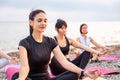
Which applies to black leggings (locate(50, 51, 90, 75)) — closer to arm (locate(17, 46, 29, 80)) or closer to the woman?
the woman

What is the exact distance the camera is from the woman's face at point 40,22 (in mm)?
4094

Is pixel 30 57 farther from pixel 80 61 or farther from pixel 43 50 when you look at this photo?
pixel 80 61

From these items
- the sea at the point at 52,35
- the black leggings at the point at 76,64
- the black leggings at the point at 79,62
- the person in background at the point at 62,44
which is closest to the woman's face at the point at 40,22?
the black leggings at the point at 76,64

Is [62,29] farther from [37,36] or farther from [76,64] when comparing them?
[37,36]

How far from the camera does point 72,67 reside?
14.0 ft

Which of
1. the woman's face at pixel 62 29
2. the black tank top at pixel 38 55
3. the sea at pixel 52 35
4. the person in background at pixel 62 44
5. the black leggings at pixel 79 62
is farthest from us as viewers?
the sea at pixel 52 35

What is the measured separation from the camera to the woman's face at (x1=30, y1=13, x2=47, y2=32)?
4.09 meters

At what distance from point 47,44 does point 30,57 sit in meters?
0.26

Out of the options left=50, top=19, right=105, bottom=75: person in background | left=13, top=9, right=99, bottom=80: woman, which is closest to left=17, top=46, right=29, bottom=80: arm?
left=13, top=9, right=99, bottom=80: woman

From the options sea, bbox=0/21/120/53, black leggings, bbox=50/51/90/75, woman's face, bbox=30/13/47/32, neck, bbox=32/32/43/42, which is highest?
woman's face, bbox=30/13/47/32

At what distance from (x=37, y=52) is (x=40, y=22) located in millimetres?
341

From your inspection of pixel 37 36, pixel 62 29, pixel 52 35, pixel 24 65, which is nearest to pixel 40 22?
pixel 37 36

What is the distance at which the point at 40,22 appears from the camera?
4.10 m

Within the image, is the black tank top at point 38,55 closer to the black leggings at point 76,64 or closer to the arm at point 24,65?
the arm at point 24,65
